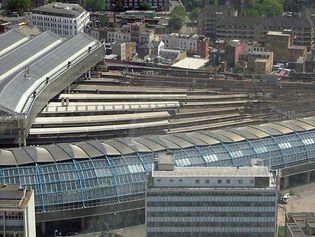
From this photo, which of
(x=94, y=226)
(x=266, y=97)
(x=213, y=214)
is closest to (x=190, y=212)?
(x=213, y=214)

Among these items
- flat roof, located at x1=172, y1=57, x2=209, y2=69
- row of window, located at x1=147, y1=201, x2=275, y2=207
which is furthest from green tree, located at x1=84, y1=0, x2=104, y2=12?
row of window, located at x1=147, y1=201, x2=275, y2=207

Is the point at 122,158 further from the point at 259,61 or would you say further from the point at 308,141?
the point at 259,61

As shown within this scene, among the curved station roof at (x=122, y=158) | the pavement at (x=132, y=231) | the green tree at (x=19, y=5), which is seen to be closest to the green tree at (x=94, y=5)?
the green tree at (x=19, y=5)

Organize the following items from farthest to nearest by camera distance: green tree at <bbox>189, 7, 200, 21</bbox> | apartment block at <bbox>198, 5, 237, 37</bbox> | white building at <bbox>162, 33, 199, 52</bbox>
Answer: green tree at <bbox>189, 7, 200, 21</bbox> → apartment block at <bbox>198, 5, 237, 37</bbox> → white building at <bbox>162, 33, 199, 52</bbox>

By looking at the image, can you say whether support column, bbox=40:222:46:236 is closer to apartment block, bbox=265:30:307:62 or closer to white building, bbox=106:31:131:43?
apartment block, bbox=265:30:307:62

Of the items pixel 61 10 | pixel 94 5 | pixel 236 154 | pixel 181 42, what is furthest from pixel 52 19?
pixel 236 154

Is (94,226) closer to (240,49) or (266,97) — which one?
(266,97)
